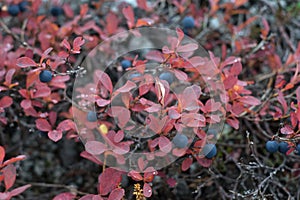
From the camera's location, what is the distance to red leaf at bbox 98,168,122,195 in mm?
1118

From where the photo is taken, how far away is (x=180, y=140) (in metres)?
1.14

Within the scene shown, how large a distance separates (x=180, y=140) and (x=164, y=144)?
1.9 inches

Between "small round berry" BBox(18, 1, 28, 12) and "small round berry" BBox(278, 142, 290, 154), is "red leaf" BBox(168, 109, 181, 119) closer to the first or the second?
"small round berry" BBox(278, 142, 290, 154)

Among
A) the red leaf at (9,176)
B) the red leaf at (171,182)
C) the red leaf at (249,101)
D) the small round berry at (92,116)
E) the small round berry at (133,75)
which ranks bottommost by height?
the red leaf at (171,182)

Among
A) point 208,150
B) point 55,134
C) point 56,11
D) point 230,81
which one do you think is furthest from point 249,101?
point 56,11

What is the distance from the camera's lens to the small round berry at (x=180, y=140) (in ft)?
3.74

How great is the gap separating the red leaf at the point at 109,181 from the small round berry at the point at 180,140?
0.55ft

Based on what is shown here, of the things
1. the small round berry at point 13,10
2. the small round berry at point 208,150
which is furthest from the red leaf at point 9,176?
the small round berry at point 13,10

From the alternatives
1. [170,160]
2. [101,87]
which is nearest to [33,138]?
[101,87]

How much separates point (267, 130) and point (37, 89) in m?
0.79

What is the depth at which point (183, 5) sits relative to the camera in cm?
194

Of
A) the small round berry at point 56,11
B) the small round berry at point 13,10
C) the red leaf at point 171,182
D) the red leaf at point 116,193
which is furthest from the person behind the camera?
the small round berry at point 56,11

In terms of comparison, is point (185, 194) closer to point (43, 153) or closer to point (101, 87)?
point (101, 87)

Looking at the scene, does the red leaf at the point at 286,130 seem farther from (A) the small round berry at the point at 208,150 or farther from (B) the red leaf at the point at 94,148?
(B) the red leaf at the point at 94,148
